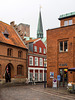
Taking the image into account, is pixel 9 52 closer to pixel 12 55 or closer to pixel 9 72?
pixel 12 55

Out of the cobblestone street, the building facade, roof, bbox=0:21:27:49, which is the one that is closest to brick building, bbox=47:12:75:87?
the cobblestone street

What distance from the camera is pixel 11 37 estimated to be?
37250mm

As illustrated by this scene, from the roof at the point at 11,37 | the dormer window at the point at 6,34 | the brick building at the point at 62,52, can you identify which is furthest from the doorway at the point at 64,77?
the dormer window at the point at 6,34

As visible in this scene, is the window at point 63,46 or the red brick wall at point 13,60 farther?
the red brick wall at point 13,60

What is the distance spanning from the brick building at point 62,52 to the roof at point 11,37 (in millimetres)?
10751

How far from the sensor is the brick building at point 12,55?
32.3 m

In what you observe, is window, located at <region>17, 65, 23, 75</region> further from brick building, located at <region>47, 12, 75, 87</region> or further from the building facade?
brick building, located at <region>47, 12, 75, 87</region>

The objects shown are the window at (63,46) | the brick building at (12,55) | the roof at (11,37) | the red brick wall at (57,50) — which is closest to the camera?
the red brick wall at (57,50)

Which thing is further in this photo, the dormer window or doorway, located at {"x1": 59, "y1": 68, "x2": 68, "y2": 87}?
the dormer window

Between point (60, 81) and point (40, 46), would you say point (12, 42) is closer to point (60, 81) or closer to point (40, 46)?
point (40, 46)

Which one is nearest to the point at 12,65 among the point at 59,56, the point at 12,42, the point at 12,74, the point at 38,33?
the point at 12,74

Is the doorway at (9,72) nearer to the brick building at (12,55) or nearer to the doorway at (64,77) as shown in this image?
the brick building at (12,55)

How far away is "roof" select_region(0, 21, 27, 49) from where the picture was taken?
3425 centimetres

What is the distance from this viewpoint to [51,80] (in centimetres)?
2539
